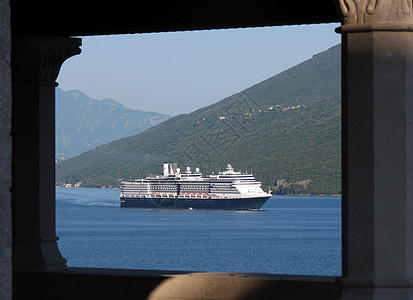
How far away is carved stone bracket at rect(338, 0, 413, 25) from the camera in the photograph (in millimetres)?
5879

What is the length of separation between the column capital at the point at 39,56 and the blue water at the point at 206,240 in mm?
65324

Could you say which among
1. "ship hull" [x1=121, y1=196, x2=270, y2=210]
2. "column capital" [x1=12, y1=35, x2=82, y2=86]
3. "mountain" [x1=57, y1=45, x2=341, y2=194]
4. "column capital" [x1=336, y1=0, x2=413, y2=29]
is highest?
"mountain" [x1=57, y1=45, x2=341, y2=194]

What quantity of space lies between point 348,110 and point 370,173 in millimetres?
474

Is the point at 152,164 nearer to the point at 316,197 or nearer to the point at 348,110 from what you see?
the point at 316,197

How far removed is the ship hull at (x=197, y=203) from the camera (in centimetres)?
14700

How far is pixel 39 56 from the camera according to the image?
997cm

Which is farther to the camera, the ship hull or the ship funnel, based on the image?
the ship funnel

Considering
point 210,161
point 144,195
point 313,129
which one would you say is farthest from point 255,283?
point 210,161

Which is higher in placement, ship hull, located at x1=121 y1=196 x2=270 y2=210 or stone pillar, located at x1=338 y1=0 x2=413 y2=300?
stone pillar, located at x1=338 y1=0 x2=413 y2=300

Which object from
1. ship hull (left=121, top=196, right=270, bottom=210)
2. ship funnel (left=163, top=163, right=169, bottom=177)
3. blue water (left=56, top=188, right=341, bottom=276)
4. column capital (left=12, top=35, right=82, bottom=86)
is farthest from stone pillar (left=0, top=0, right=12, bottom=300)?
ship funnel (left=163, top=163, right=169, bottom=177)

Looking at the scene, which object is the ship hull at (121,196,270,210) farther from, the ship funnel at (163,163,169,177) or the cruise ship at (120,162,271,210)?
the ship funnel at (163,163,169,177)

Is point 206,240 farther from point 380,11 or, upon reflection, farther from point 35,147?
point 380,11

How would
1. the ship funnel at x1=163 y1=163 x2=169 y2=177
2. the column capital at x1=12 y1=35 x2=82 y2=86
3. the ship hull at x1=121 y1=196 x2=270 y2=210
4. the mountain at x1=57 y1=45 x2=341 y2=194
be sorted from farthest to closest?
1. the mountain at x1=57 y1=45 x2=341 y2=194
2. the ship funnel at x1=163 y1=163 x2=169 y2=177
3. the ship hull at x1=121 y1=196 x2=270 y2=210
4. the column capital at x1=12 y1=35 x2=82 y2=86

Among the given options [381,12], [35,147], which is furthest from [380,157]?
[35,147]
